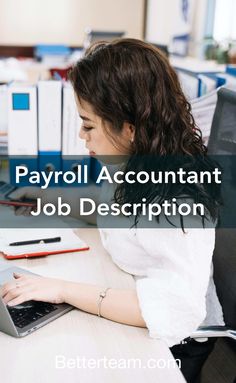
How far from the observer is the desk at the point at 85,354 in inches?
32.4

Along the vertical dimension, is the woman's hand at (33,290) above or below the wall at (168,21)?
below

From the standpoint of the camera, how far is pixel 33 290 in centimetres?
100

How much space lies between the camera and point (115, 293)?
99cm

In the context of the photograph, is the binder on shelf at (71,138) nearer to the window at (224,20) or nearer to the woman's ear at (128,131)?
the woman's ear at (128,131)

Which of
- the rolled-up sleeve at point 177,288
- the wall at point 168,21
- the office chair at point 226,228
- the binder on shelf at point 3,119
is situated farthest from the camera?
the wall at point 168,21

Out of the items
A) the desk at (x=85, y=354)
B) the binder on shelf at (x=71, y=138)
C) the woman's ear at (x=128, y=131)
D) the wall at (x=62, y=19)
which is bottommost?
the desk at (x=85, y=354)

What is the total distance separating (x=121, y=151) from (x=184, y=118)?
151mm

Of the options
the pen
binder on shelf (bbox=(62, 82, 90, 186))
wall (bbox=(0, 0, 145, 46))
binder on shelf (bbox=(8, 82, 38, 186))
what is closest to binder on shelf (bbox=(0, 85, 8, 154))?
binder on shelf (bbox=(8, 82, 38, 186))

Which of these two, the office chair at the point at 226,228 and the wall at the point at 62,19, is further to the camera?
the wall at the point at 62,19

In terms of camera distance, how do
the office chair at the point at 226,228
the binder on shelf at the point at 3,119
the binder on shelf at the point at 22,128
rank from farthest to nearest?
the binder on shelf at the point at 3,119 → the binder on shelf at the point at 22,128 → the office chair at the point at 226,228

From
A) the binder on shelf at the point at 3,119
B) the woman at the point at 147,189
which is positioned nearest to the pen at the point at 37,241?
the woman at the point at 147,189

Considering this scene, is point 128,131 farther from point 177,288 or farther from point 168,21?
point 168,21

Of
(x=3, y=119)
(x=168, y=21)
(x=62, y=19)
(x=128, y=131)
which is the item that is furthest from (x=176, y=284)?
(x=168, y=21)

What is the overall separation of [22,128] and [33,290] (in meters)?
0.81
